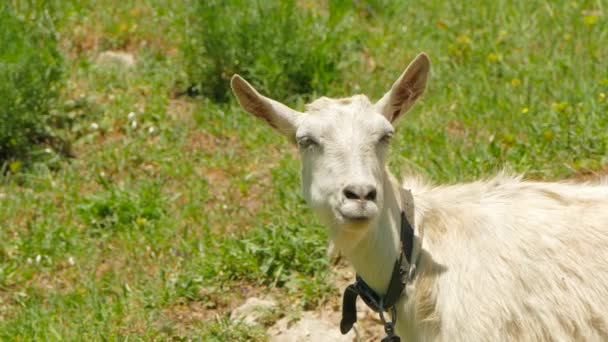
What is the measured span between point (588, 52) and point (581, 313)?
3586mm

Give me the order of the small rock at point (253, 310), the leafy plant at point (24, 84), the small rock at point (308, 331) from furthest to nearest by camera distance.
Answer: the leafy plant at point (24, 84)
the small rock at point (253, 310)
the small rock at point (308, 331)

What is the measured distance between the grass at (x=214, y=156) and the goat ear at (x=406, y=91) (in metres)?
1.58

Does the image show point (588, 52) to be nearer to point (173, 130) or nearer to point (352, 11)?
point (352, 11)

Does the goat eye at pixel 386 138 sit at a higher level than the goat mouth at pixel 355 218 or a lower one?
higher

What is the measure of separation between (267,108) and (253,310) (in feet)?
5.10

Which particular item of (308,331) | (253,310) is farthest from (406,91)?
(253,310)

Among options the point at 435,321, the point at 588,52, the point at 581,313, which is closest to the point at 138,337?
the point at 435,321

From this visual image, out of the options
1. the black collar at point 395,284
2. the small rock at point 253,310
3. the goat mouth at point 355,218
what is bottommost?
the small rock at point 253,310

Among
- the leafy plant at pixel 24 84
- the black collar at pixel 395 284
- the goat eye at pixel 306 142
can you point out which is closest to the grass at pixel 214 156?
the leafy plant at pixel 24 84

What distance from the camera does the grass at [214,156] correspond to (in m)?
5.73

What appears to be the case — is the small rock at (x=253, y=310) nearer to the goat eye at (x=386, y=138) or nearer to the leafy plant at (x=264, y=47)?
the goat eye at (x=386, y=138)

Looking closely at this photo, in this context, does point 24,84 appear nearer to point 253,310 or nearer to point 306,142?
point 253,310

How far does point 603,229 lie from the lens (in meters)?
4.20

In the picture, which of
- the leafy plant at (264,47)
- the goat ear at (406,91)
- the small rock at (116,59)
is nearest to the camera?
the goat ear at (406,91)
